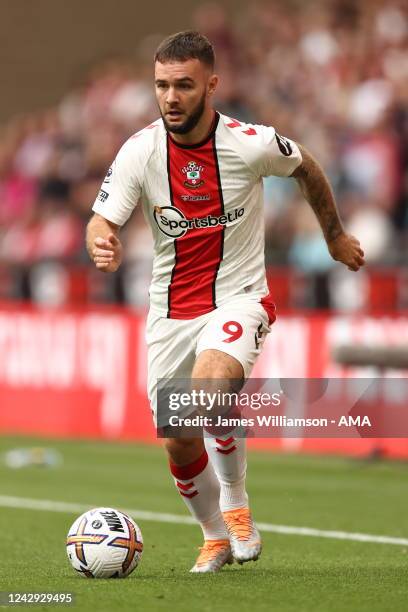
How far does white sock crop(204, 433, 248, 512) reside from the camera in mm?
7668

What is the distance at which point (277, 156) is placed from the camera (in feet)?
24.8

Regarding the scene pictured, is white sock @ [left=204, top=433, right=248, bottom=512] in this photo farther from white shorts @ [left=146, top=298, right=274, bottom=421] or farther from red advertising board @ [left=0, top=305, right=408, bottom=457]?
red advertising board @ [left=0, top=305, right=408, bottom=457]

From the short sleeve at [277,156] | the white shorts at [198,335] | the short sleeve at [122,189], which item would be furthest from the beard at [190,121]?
the white shorts at [198,335]

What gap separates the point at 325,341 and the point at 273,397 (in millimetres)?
6599

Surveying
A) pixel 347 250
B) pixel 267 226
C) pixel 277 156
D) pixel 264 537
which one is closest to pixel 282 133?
pixel 267 226

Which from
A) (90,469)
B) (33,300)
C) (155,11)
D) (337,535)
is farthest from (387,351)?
(155,11)

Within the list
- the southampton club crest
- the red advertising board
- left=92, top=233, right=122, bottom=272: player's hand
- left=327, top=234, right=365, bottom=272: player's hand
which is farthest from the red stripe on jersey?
the red advertising board

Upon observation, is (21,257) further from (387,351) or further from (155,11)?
(387,351)

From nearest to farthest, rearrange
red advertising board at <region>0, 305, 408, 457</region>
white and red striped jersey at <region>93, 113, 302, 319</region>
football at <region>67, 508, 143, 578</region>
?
1. football at <region>67, 508, 143, 578</region>
2. white and red striped jersey at <region>93, 113, 302, 319</region>
3. red advertising board at <region>0, 305, 408, 457</region>

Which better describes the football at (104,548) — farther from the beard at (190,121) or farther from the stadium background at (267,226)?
the stadium background at (267,226)

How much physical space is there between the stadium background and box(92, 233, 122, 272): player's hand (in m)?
7.39

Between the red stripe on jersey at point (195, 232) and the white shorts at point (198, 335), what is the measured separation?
69mm

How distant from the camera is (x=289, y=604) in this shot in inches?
250

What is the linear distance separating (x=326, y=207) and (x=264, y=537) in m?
2.59
